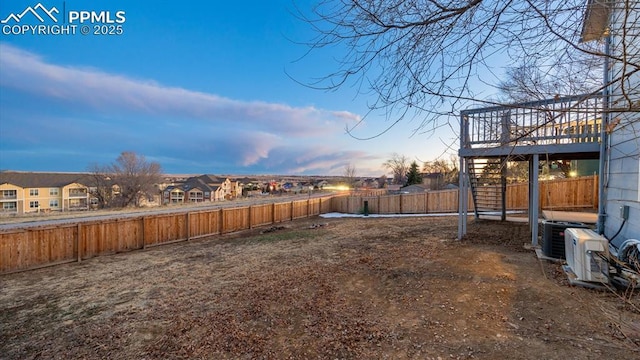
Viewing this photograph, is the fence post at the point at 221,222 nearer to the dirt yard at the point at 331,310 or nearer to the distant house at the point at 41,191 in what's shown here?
the dirt yard at the point at 331,310

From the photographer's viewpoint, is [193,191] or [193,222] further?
[193,191]

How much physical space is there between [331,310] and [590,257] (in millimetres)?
3531

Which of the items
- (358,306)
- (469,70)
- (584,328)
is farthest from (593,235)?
(469,70)

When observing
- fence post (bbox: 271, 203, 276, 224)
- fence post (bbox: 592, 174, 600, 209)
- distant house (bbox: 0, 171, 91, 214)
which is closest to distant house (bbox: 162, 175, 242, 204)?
distant house (bbox: 0, 171, 91, 214)

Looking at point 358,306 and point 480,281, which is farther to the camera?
point 480,281

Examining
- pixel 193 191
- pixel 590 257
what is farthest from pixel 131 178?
pixel 590 257

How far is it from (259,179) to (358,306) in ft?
228

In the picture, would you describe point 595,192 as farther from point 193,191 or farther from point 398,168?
point 193,191

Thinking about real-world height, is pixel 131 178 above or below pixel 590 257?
above

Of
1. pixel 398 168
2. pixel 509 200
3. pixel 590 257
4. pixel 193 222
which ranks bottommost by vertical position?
pixel 193 222

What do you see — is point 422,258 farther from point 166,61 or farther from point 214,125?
point 214,125

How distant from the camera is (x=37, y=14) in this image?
296 inches

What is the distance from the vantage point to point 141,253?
8.40m

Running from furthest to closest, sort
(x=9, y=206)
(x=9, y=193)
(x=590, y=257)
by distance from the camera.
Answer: (x=9, y=206)
(x=9, y=193)
(x=590, y=257)
